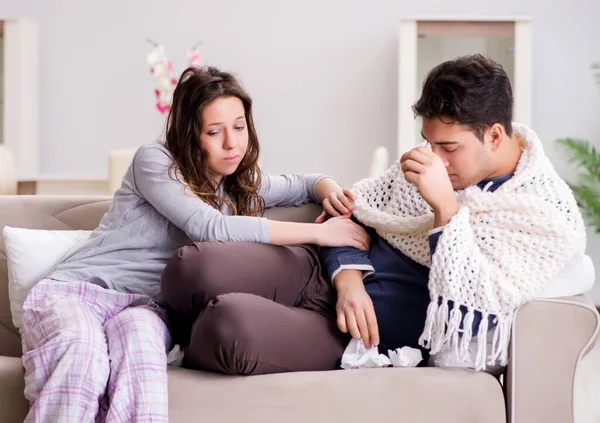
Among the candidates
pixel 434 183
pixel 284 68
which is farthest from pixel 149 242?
pixel 284 68

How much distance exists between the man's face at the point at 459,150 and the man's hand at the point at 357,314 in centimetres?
30

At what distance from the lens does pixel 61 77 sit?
529 cm

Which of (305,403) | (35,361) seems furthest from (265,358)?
(35,361)

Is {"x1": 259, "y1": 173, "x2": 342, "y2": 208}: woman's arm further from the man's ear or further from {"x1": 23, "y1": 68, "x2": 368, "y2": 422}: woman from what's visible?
the man's ear

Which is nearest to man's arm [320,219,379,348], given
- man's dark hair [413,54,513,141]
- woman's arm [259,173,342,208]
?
woman's arm [259,173,342,208]

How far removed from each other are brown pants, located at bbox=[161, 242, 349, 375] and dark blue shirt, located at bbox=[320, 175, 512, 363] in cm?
8

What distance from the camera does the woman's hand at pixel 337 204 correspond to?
A: 192 cm

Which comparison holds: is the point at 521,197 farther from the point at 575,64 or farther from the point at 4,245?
the point at 575,64

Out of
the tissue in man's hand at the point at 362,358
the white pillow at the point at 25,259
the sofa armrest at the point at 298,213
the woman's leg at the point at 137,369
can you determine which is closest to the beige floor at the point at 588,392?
the sofa armrest at the point at 298,213

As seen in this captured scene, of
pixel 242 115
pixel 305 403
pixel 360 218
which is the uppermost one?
pixel 242 115

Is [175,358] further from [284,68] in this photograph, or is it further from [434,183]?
[284,68]

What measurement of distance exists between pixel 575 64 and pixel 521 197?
3.70 metres

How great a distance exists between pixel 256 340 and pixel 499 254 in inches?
18.5

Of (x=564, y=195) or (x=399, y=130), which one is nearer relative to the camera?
(x=564, y=195)
